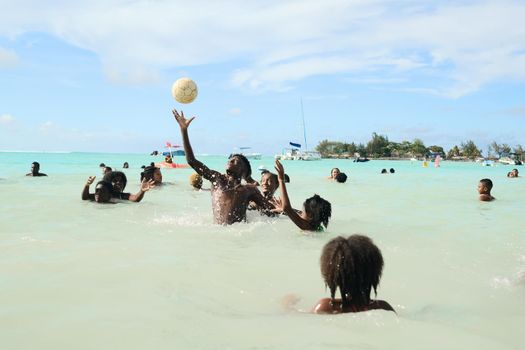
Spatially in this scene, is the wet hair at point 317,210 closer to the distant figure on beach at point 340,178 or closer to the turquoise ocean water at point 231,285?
the turquoise ocean water at point 231,285

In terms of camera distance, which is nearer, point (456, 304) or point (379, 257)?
point (379, 257)

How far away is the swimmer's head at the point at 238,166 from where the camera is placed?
756 cm

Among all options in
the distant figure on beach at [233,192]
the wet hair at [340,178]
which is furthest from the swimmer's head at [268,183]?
Result: the wet hair at [340,178]

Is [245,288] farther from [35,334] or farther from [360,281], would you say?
[35,334]

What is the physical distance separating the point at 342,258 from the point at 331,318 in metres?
0.45

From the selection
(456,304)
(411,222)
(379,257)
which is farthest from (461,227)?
(379,257)

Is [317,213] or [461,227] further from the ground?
[317,213]

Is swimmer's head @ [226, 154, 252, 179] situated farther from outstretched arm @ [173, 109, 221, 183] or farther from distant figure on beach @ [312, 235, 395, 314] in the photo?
distant figure on beach @ [312, 235, 395, 314]

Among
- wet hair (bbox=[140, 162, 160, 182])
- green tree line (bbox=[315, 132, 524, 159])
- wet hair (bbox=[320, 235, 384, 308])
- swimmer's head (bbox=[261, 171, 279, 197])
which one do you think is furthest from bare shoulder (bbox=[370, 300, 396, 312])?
green tree line (bbox=[315, 132, 524, 159])

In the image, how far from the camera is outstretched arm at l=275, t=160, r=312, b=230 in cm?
573

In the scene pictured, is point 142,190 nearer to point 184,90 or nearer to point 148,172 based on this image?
point 184,90

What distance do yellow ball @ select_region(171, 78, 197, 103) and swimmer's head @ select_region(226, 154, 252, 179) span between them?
2.57m

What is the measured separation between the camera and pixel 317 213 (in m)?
7.37

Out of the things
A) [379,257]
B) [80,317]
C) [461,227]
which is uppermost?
[379,257]
